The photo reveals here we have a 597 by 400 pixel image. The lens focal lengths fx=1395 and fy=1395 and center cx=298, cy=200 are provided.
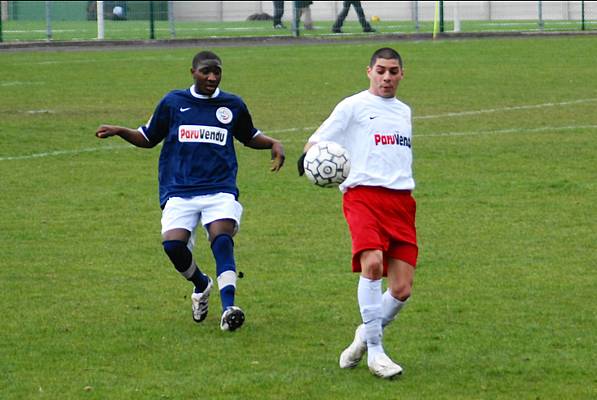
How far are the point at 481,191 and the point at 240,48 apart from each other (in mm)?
20930

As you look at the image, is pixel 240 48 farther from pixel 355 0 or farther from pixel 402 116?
pixel 402 116

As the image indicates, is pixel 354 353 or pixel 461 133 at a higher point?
pixel 461 133

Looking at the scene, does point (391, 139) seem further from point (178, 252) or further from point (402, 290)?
→ point (178, 252)

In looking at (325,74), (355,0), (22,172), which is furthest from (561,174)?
(355,0)

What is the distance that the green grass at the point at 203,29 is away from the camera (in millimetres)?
38562

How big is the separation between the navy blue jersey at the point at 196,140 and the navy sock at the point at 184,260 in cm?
30

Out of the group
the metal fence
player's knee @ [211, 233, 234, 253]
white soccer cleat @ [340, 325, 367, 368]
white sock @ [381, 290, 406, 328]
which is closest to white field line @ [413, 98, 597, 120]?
player's knee @ [211, 233, 234, 253]

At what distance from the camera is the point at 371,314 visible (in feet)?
25.3

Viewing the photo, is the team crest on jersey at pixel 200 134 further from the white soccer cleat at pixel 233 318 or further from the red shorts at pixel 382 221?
the red shorts at pixel 382 221

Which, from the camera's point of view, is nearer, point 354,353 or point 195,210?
point 354,353

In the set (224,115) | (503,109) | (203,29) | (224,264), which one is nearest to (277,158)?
(224,115)

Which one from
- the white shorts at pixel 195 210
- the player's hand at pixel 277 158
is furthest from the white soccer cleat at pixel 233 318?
the player's hand at pixel 277 158

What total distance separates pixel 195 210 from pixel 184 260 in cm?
33

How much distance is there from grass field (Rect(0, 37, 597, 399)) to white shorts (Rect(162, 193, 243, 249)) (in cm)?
68
